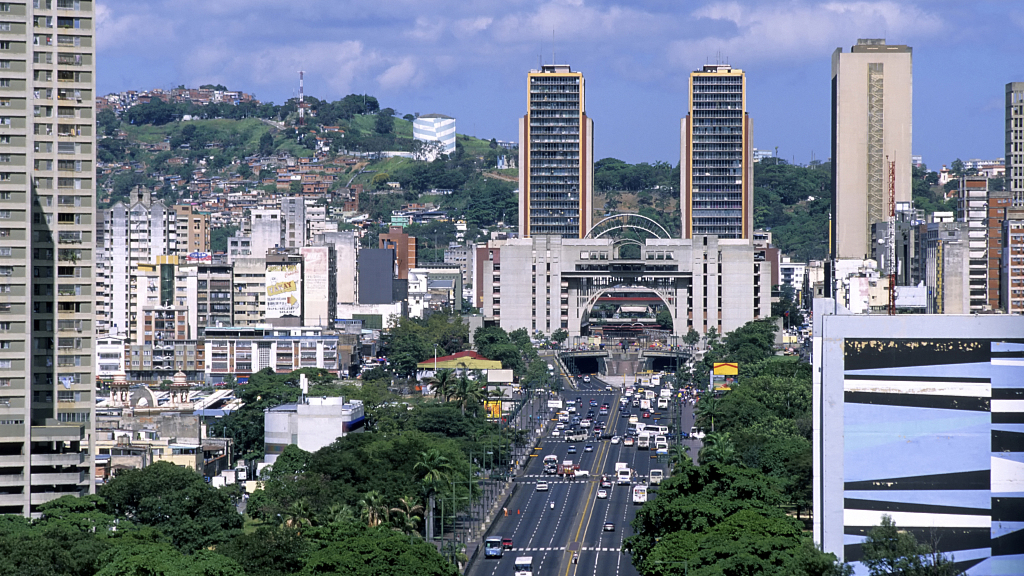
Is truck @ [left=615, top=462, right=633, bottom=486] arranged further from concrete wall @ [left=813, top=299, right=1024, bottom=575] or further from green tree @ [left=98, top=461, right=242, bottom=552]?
concrete wall @ [left=813, top=299, right=1024, bottom=575]

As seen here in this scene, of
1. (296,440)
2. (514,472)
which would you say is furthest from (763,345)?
(296,440)

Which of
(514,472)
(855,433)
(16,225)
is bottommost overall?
(514,472)

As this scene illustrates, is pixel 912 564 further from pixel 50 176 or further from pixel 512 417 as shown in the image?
pixel 512 417

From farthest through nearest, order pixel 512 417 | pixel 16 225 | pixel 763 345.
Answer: pixel 763 345 < pixel 512 417 < pixel 16 225

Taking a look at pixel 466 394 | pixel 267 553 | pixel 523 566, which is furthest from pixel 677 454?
pixel 267 553

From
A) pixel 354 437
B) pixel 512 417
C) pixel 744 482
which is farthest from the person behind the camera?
pixel 512 417

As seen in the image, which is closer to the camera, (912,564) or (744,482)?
(912,564)
